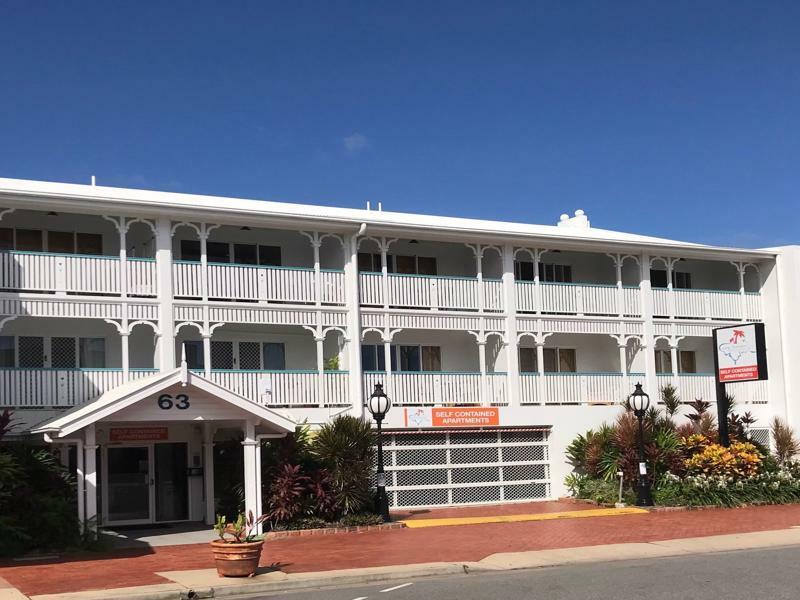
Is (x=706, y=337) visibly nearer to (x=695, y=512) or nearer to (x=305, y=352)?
(x=695, y=512)

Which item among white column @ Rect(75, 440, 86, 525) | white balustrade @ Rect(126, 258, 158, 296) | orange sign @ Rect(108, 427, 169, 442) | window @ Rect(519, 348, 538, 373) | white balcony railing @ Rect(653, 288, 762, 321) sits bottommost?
white column @ Rect(75, 440, 86, 525)

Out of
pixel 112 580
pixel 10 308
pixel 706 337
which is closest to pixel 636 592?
pixel 112 580

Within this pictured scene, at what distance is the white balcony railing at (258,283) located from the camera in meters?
26.0

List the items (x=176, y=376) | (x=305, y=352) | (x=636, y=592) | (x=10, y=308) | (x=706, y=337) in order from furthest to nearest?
(x=706, y=337) < (x=305, y=352) < (x=10, y=308) < (x=176, y=376) < (x=636, y=592)

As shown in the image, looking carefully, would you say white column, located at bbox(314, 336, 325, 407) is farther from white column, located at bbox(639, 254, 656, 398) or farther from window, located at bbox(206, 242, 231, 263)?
white column, located at bbox(639, 254, 656, 398)

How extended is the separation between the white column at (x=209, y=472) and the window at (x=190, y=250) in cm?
517

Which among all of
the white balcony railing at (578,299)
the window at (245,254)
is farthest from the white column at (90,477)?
the white balcony railing at (578,299)

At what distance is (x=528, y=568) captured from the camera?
16.8m

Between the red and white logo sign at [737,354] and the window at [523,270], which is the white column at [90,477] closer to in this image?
the window at [523,270]

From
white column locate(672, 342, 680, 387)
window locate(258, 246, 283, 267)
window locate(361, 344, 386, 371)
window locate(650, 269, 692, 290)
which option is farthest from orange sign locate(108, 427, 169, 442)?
window locate(650, 269, 692, 290)

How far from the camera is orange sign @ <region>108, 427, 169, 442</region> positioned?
24266 mm

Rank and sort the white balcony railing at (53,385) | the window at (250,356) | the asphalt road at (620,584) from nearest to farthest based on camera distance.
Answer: the asphalt road at (620,584)
the white balcony railing at (53,385)
the window at (250,356)

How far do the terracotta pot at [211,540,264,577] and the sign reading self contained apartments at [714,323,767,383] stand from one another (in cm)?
1765

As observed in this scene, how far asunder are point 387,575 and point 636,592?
4055 millimetres
